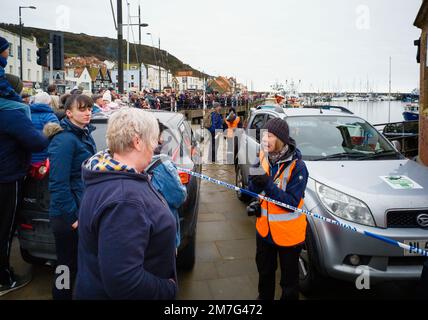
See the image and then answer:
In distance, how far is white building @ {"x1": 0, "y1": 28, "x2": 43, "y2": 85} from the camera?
50.8 meters

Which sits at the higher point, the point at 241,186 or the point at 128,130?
the point at 128,130

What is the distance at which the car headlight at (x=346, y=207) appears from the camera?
3236mm

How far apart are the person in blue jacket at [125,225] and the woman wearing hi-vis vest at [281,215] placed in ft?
4.65

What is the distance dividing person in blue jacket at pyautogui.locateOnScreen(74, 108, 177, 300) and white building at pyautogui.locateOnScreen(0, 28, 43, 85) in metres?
55.5

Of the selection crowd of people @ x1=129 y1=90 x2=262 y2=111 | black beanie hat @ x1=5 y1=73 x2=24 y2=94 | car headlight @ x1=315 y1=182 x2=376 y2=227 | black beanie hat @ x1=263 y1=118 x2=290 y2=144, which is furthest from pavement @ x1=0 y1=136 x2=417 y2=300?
crowd of people @ x1=129 y1=90 x2=262 y2=111

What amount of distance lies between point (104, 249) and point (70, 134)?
5.63 ft

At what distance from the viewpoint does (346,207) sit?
10.8 ft

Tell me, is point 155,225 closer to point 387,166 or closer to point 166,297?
point 166,297

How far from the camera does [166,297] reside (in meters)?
1.63

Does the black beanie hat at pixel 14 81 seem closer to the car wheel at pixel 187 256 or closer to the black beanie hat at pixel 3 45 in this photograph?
the black beanie hat at pixel 3 45

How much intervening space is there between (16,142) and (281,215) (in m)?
2.52

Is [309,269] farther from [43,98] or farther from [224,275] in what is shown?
[43,98]

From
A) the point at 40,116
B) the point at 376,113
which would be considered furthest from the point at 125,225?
the point at 376,113
